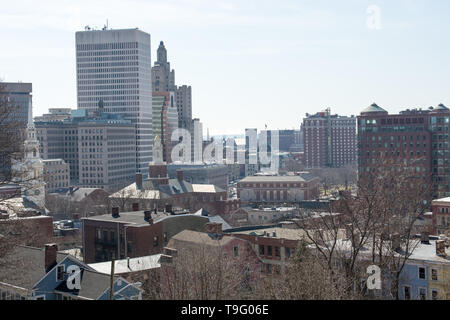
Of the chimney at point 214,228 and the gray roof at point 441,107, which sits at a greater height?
the gray roof at point 441,107

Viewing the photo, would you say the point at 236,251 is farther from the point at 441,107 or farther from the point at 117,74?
the point at 117,74

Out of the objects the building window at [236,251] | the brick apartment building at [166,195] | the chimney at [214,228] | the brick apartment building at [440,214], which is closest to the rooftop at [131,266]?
the building window at [236,251]

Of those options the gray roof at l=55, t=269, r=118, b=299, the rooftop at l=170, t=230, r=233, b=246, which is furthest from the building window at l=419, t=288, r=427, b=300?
the gray roof at l=55, t=269, r=118, b=299

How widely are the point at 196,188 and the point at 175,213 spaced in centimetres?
5278

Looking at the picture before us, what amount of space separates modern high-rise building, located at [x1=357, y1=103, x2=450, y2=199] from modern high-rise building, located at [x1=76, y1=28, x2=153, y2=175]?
90147 mm

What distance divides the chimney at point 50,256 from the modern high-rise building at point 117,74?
515 feet

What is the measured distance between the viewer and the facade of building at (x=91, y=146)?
170500 millimetres

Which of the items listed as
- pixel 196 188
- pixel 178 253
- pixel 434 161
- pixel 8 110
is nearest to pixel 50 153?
pixel 196 188

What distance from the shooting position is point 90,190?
4801 inches

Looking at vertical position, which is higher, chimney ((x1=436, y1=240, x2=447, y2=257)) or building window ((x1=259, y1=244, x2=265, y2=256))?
chimney ((x1=436, y1=240, x2=447, y2=257))

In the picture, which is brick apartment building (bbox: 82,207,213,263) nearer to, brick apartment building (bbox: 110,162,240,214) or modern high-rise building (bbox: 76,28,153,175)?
brick apartment building (bbox: 110,162,240,214)

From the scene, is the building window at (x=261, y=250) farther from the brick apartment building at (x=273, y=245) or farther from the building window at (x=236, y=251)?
the building window at (x=236, y=251)

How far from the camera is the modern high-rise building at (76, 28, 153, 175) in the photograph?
638 feet
